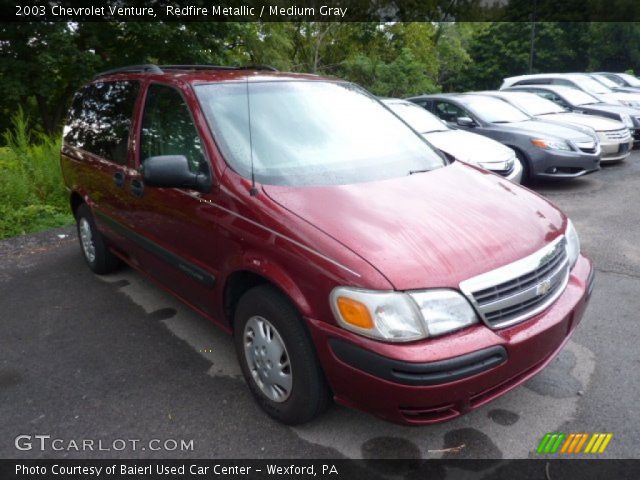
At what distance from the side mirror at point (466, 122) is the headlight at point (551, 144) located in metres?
1.07

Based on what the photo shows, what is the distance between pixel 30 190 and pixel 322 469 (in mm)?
6140

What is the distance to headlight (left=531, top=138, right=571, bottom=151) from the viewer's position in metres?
7.54

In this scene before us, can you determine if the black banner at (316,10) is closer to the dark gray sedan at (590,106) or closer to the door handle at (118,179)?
the dark gray sedan at (590,106)

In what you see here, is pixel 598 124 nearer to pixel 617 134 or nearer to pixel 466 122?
pixel 617 134

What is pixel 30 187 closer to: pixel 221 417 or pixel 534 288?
pixel 221 417

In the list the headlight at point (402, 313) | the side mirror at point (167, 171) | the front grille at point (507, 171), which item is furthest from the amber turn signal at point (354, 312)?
the front grille at point (507, 171)

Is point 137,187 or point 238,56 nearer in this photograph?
point 137,187

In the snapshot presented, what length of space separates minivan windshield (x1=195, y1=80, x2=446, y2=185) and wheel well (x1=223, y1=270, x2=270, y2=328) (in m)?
0.50

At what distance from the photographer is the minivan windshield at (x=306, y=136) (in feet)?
9.28

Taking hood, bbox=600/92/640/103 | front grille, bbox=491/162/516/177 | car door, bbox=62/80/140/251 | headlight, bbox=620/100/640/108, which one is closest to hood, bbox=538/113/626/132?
front grille, bbox=491/162/516/177

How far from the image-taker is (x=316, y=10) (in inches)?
995

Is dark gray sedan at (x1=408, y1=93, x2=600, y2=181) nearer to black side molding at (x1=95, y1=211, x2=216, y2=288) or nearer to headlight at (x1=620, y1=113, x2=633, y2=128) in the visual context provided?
headlight at (x1=620, y1=113, x2=633, y2=128)

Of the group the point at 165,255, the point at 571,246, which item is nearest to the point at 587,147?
the point at 571,246

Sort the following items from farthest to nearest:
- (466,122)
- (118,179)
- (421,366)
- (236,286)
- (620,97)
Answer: (620,97) → (466,122) → (118,179) → (236,286) → (421,366)
